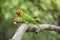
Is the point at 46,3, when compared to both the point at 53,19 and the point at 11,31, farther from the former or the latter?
the point at 11,31

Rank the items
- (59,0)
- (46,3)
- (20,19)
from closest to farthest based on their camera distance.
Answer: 1. (20,19)
2. (59,0)
3. (46,3)

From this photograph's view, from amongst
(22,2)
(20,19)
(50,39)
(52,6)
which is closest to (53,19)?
(52,6)

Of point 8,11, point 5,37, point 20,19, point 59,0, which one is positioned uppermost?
point 20,19

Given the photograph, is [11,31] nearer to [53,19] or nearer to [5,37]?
[5,37]

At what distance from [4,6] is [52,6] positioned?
0.42 metres

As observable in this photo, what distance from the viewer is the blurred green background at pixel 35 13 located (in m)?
1.66

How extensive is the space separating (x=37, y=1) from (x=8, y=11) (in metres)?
0.27

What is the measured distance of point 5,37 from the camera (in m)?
1.97

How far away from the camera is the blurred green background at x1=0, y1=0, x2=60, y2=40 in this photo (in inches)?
65.5

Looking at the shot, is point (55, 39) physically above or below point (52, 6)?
below

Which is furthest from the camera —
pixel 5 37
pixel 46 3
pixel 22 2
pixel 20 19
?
pixel 5 37

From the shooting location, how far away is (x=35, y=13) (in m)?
1.72

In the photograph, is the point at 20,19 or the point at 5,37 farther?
the point at 5,37

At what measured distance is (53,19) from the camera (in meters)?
1.89
